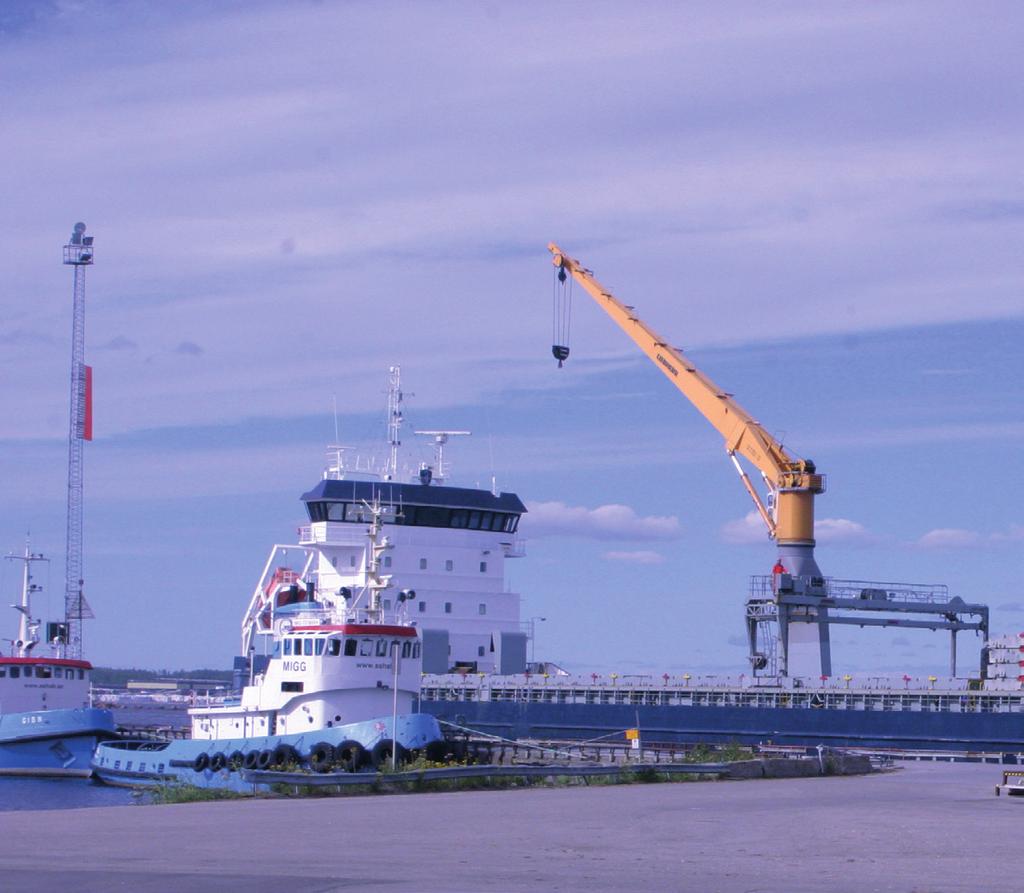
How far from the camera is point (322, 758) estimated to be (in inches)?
1228

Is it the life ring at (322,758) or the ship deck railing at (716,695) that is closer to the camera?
the life ring at (322,758)

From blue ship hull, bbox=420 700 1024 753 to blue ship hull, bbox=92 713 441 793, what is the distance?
34.2ft

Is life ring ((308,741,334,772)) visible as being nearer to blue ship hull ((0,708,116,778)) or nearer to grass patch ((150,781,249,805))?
grass patch ((150,781,249,805))

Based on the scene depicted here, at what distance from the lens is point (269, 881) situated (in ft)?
43.9

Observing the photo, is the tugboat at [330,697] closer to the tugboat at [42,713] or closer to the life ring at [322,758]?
the life ring at [322,758]

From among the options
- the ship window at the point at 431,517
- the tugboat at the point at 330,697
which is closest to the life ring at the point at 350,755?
the tugboat at the point at 330,697

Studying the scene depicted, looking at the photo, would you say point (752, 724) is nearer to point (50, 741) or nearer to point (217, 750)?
point (217, 750)

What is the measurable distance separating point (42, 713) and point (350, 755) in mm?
19498

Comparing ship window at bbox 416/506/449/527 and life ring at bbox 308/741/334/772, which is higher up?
ship window at bbox 416/506/449/527

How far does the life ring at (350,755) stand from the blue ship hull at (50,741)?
17918 mm

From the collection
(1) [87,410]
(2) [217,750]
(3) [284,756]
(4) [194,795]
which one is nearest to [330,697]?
(3) [284,756]

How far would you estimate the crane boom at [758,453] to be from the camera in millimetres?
46406

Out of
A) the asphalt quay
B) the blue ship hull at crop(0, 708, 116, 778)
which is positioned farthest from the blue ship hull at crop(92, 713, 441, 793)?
the asphalt quay

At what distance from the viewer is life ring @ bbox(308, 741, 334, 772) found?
31.0 m
